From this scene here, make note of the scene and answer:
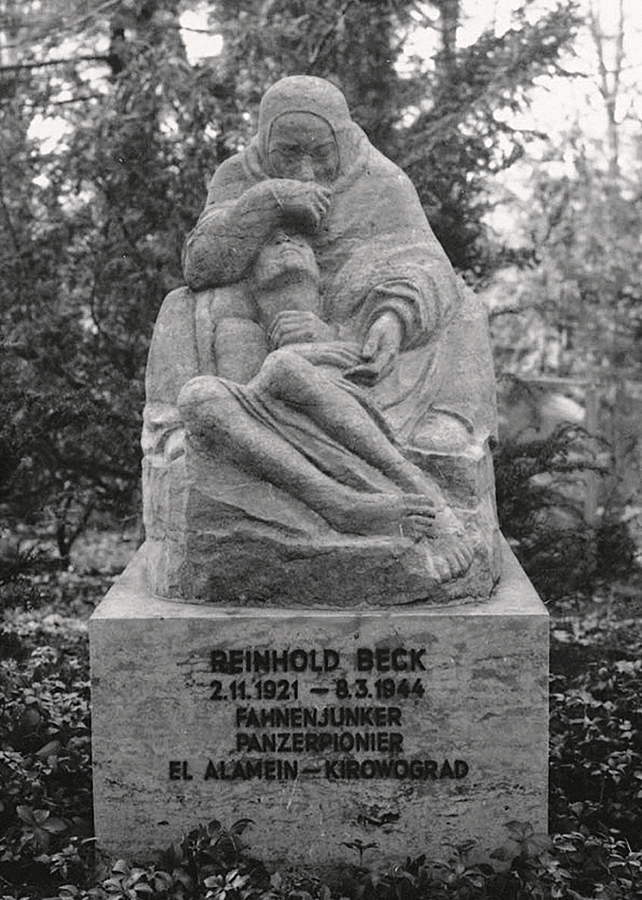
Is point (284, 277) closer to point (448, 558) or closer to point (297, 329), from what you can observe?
point (297, 329)

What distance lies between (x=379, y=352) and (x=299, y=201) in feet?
2.15

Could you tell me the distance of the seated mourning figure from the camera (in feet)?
14.0

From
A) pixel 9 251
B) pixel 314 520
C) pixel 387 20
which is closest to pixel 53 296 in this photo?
pixel 9 251

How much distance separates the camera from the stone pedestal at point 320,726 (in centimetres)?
419

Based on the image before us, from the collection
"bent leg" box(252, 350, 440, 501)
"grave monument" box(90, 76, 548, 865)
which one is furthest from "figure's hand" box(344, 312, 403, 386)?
"bent leg" box(252, 350, 440, 501)

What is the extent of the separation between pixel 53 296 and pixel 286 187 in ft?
16.2

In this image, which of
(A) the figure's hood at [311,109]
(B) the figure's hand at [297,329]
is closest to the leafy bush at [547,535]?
(A) the figure's hood at [311,109]

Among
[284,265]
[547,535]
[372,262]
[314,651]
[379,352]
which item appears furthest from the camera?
[547,535]

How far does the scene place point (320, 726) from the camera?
4254mm

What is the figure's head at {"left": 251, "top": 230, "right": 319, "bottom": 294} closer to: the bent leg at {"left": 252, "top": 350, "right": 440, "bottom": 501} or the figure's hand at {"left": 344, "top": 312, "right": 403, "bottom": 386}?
the figure's hand at {"left": 344, "top": 312, "right": 403, "bottom": 386}

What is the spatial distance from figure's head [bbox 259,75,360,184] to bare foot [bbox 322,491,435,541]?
55.6 inches

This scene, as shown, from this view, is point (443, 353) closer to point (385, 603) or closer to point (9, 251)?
point (385, 603)

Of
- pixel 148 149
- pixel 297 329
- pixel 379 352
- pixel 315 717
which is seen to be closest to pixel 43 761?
pixel 315 717

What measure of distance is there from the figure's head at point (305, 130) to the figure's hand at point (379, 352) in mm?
714
